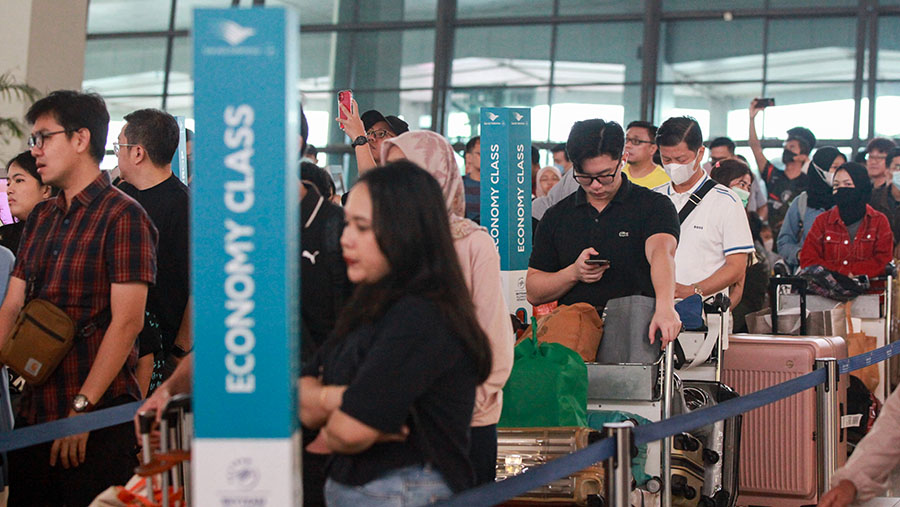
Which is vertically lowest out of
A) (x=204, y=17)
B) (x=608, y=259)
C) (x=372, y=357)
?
(x=372, y=357)

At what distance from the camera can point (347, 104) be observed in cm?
468

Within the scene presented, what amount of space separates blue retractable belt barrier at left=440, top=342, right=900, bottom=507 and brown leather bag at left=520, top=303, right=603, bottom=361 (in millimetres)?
694

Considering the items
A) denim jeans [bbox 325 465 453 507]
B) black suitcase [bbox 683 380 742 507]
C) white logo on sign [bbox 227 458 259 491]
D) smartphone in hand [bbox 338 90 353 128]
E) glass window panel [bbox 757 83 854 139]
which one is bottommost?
black suitcase [bbox 683 380 742 507]

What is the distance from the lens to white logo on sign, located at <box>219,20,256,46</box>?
1.84 metres

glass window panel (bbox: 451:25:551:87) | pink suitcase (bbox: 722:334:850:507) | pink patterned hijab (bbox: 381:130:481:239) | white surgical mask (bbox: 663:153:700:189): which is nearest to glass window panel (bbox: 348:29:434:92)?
glass window panel (bbox: 451:25:551:87)

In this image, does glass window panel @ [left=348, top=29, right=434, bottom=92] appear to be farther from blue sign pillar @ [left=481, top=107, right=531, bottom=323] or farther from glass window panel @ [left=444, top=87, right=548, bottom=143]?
blue sign pillar @ [left=481, top=107, right=531, bottom=323]

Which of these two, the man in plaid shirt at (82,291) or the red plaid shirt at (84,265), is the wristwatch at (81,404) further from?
the red plaid shirt at (84,265)

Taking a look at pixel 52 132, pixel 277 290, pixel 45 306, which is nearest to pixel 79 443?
pixel 45 306

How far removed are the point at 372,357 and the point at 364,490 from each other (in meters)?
0.30

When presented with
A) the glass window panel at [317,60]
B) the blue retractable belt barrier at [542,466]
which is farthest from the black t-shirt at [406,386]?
the glass window panel at [317,60]

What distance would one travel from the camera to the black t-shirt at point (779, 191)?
9.54m

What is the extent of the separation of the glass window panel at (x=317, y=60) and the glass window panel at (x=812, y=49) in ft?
17.7

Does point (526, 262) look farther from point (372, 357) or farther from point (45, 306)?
point (372, 357)

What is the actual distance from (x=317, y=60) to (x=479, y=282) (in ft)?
38.3
